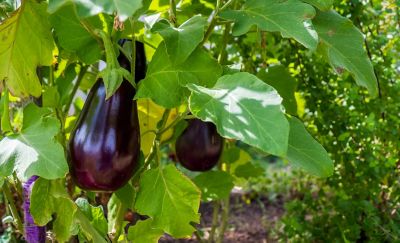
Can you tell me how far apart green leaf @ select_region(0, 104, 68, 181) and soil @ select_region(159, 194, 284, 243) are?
1.04 metres

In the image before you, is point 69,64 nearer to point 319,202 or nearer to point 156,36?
point 156,36

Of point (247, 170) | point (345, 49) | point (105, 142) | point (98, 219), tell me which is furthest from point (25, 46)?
point (247, 170)

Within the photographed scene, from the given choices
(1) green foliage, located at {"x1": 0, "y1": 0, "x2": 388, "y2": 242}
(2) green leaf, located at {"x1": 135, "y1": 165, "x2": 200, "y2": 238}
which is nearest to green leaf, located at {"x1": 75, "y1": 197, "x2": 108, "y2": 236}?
(1) green foliage, located at {"x1": 0, "y1": 0, "x2": 388, "y2": 242}

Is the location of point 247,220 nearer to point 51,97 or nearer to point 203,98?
point 51,97

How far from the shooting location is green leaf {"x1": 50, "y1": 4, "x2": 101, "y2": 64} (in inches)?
27.9

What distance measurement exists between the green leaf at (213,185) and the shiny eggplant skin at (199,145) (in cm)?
9

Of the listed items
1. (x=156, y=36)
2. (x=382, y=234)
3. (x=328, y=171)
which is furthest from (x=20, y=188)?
(x=382, y=234)

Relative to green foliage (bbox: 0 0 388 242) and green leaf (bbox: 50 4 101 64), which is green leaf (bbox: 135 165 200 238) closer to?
green foliage (bbox: 0 0 388 242)

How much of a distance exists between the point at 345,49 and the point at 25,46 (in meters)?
0.39

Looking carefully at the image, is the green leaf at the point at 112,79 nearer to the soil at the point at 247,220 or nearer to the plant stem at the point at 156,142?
the plant stem at the point at 156,142

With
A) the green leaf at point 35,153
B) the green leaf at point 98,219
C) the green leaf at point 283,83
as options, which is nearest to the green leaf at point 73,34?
the green leaf at point 35,153

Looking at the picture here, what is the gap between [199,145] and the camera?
3.02ft

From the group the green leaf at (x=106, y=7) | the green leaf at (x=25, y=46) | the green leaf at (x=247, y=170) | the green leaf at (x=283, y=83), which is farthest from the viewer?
the green leaf at (x=247, y=170)

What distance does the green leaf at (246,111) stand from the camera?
1.70 feet
